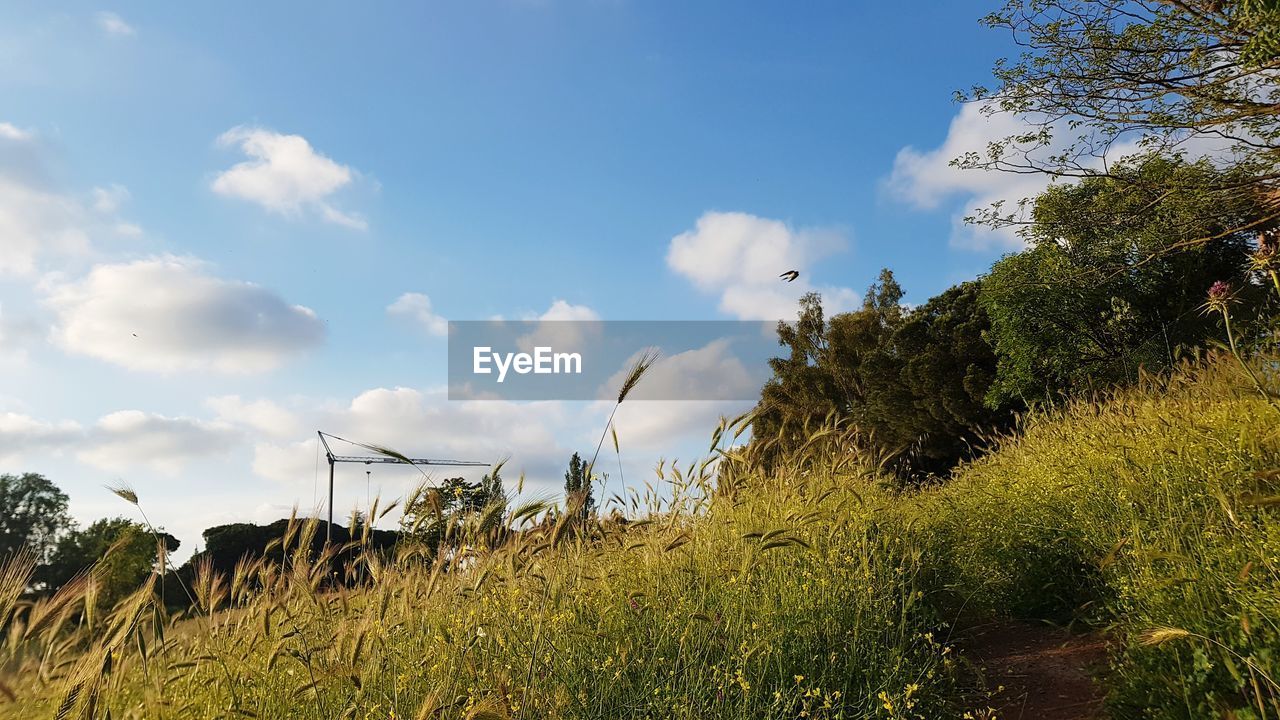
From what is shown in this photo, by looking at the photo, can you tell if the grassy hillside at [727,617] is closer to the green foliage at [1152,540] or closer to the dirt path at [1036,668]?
the green foliage at [1152,540]

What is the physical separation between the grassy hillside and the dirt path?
Result: 219 mm

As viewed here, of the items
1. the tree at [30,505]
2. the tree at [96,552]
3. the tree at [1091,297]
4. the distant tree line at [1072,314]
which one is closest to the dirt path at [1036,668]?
the distant tree line at [1072,314]

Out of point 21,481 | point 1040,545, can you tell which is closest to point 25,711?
point 1040,545

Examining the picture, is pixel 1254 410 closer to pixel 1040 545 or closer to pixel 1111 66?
pixel 1040 545

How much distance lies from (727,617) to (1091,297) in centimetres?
1543

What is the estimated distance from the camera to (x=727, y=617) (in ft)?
13.5

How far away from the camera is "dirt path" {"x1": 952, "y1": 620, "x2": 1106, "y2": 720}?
468 cm

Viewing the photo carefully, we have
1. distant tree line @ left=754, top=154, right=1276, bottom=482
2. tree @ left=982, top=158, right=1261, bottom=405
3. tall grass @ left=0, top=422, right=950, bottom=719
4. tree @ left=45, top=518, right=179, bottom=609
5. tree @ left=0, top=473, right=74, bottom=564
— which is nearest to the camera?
tall grass @ left=0, top=422, right=950, bottom=719

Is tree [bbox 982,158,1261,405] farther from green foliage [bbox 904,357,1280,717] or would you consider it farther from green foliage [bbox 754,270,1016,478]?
green foliage [bbox 904,357,1280,717]

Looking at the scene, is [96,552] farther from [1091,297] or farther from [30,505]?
[1091,297]

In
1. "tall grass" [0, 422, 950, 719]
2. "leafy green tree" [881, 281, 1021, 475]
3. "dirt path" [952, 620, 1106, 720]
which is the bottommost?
"dirt path" [952, 620, 1106, 720]

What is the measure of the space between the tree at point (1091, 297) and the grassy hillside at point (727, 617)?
9984 millimetres

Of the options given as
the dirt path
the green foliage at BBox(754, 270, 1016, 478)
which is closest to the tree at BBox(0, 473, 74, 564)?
the green foliage at BBox(754, 270, 1016, 478)

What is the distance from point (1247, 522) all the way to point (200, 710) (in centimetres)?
522
